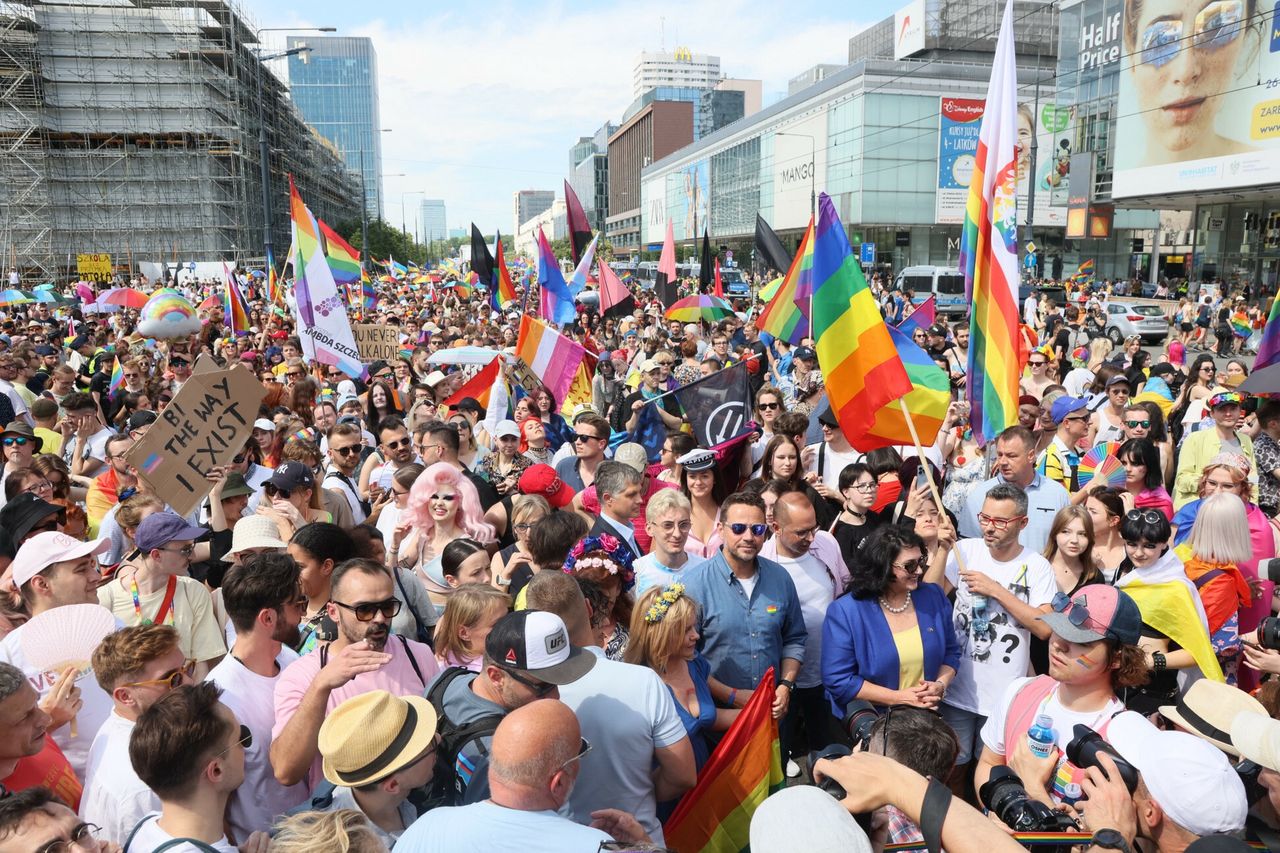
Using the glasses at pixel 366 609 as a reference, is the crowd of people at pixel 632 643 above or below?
below

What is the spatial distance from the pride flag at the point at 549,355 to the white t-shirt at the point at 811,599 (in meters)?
4.43

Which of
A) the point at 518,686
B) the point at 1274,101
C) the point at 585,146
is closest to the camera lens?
the point at 518,686

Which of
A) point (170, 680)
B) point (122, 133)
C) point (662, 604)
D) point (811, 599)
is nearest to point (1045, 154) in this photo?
point (122, 133)

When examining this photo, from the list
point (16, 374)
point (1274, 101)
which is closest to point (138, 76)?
point (16, 374)

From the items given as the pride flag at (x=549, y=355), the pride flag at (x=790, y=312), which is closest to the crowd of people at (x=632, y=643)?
the pride flag at (x=549, y=355)

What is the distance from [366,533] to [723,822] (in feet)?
7.14

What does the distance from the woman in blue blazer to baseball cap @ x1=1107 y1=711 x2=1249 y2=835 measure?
1.28m

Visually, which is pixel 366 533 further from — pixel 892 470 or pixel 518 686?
pixel 892 470

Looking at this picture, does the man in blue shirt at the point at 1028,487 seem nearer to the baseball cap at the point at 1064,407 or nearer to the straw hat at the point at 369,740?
the baseball cap at the point at 1064,407

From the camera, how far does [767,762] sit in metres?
3.08

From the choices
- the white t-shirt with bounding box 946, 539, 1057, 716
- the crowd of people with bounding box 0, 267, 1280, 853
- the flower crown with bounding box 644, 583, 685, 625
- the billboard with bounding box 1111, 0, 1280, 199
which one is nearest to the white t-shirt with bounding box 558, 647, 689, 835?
the crowd of people with bounding box 0, 267, 1280, 853

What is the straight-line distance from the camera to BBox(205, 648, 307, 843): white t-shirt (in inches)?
106

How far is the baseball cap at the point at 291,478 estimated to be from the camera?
194 inches

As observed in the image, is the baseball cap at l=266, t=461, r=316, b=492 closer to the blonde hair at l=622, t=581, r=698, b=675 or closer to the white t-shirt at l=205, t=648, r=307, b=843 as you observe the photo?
the white t-shirt at l=205, t=648, r=307, b=843
